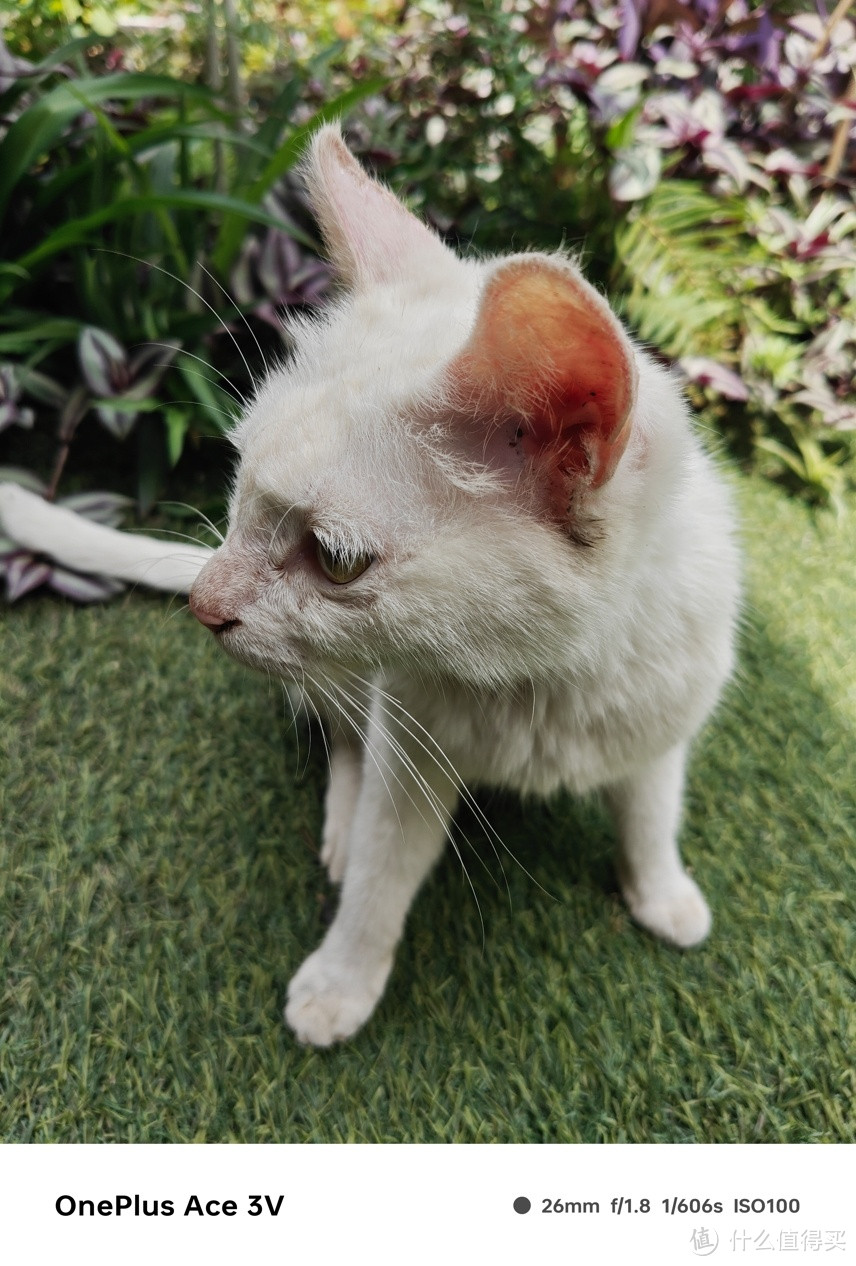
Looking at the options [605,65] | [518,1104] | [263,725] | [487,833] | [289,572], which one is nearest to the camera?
[289,572]

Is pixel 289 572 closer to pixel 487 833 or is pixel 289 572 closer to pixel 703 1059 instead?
pixel 487 833

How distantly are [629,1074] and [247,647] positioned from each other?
2.41 ft

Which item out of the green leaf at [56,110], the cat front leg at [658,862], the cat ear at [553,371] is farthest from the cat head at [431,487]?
the green leaf at [56,110]

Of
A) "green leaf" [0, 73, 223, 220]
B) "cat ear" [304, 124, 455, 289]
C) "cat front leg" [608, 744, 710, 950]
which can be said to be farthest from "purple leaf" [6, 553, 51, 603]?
"cat front leg" [608, 744, 710, 950]

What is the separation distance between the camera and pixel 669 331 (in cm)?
196

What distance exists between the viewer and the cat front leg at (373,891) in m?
1.01

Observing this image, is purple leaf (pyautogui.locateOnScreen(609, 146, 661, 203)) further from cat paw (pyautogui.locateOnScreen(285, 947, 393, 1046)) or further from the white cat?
cat paw (pyautogui.locateOnScreen(285, 947, 393, 1046))

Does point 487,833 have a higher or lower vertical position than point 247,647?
lower

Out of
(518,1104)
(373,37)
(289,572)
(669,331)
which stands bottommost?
(518,1104)

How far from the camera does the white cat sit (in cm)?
63

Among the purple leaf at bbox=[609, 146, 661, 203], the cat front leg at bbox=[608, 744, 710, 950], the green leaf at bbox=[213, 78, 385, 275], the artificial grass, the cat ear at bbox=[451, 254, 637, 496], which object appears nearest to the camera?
the cat ear at bbox=[451, 254, 637, 496]

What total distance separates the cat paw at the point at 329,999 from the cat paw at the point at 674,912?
0.38 meters

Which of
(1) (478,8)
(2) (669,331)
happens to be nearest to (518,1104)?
(2) (669,331)
